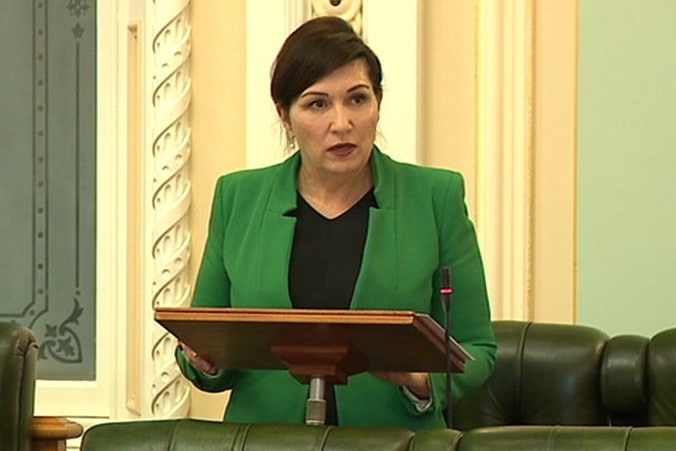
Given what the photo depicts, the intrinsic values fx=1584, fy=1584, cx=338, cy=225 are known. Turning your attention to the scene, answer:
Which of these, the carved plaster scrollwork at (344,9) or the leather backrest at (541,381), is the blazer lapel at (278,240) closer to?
the leather backrest at (541,381)

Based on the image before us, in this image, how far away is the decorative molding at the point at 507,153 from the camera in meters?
4.33

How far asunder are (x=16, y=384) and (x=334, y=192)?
0.87 m

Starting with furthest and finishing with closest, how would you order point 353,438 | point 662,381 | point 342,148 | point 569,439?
1. point 662,381
2. point 342,148
3. point 353,438
4. point 569,439

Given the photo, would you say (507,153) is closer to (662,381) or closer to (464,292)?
(662,381)

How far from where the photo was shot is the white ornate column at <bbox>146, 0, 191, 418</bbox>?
4434 mm

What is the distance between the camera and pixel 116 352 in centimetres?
460

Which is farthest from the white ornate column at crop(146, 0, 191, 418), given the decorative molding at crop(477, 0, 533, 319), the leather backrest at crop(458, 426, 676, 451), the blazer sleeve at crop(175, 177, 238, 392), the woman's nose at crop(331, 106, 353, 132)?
the leather backrest at crop(458, 426, 676, 451)

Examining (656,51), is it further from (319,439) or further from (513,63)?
(319,439)

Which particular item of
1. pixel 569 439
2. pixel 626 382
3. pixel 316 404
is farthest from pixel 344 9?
→ pixel 569 439

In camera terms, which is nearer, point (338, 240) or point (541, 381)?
point (338, 240)

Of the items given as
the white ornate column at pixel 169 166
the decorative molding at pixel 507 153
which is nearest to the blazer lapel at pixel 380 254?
the decorative molding at pixel 507 153

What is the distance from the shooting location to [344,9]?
172 inches

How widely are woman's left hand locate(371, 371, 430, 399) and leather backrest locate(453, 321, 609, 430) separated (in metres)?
0.94

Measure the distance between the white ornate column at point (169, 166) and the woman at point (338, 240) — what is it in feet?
4.81
